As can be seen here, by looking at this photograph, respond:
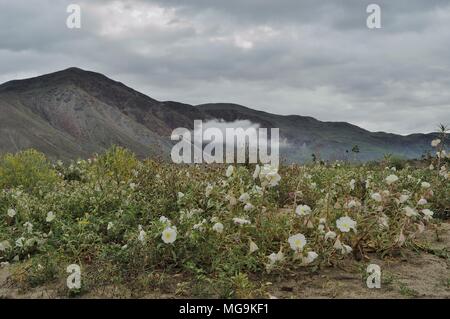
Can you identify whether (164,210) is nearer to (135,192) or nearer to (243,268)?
(135,192)

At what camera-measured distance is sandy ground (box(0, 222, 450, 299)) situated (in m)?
5.71

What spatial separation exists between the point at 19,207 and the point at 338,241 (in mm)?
5590

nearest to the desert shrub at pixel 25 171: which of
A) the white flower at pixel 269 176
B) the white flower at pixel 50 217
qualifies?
the white flower at pixel 50 217

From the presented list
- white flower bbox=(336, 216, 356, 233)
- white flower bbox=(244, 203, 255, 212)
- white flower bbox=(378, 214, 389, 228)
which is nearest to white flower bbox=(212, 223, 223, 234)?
white flower bbox=(244, 203, 255, 212)

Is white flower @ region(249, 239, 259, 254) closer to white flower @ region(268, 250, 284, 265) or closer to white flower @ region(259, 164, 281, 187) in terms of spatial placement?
white flower @ region(268, 250, 284, 265)

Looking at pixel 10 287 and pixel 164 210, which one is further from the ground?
pixel 164 210

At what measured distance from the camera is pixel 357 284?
599cm

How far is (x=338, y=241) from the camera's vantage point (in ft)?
20.9

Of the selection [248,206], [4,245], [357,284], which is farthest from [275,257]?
[4,245]

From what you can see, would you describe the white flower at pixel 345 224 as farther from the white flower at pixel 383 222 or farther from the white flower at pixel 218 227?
the white flower at pixel 218 227

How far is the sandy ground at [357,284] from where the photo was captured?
225 inches

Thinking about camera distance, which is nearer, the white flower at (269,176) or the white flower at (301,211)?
the white flower at (301,211)

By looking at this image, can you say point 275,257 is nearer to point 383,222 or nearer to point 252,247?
point 252,247
